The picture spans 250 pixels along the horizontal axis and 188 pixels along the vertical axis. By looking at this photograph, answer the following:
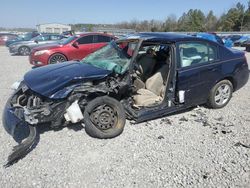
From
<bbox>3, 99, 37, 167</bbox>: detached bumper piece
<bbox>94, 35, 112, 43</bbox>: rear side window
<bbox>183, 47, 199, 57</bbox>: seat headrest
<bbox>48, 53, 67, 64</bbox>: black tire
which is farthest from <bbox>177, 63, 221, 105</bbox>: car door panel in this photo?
<bbox>94, 35, 112, 43</bbox>: rear side window

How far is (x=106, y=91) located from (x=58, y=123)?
0.88 metres

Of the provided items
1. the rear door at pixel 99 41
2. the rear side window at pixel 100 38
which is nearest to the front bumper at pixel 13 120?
the rear door at pixel 99 41

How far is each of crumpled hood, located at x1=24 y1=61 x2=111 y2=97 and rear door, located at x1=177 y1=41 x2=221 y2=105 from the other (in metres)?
1.38

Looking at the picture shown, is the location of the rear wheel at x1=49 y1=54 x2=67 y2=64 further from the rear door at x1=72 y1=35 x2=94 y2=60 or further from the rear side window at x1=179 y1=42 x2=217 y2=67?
the rear side window at x1=179 y1=42 x2=217 y2=67

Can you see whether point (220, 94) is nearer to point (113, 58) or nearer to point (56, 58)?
point (113, 58)

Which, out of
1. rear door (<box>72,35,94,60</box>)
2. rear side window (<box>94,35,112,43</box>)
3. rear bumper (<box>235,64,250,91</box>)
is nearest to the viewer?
rear bumper (<box>235,64,250,91</box>)

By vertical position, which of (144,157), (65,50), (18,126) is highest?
(65,50)

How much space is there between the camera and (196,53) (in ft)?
15.1

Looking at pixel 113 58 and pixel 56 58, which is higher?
pixel 113 58

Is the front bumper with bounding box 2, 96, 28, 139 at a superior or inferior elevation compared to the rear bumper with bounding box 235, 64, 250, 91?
inferior

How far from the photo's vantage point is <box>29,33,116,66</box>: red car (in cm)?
968

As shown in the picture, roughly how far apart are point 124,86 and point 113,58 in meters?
0.76

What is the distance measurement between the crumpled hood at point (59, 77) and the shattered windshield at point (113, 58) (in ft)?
0.55

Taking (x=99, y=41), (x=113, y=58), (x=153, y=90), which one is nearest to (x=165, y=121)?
(x=153, y=90)
